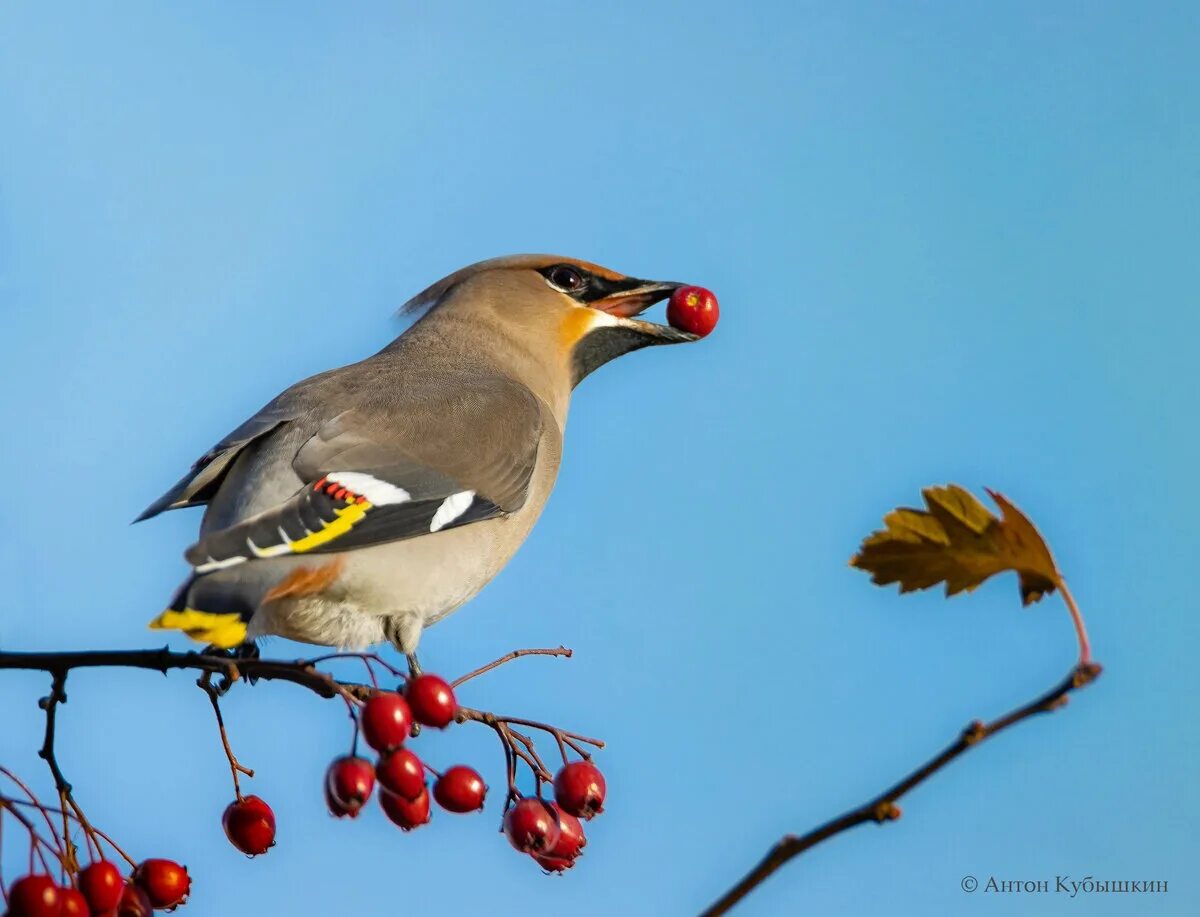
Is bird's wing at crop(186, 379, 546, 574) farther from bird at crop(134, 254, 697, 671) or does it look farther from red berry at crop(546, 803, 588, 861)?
red berry at crop(546, 803, 588, 861)

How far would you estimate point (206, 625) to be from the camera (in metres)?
3.08

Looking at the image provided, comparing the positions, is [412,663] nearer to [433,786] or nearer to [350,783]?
[433,786]

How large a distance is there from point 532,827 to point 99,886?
0.84 m

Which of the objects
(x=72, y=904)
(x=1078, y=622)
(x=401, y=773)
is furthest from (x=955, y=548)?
(x=72, y=904)

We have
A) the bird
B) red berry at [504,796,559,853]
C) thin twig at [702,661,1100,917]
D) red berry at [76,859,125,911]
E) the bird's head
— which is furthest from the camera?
the bird's head

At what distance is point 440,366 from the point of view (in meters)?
4.97

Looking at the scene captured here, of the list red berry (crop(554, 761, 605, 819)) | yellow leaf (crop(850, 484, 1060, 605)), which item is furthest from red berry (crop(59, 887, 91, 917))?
yellow leaf (crop(850, 484, 1060, 605))

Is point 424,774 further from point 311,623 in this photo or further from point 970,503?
point 970,503

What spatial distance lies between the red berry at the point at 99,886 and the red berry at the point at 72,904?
11 cm

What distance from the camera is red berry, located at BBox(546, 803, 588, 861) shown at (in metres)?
3.30

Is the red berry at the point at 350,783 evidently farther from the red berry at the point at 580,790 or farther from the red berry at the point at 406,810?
the red berry at the point at 580,790

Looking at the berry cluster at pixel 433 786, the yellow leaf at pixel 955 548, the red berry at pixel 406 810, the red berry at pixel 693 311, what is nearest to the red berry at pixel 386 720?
the berry cluster at pixel 433 786

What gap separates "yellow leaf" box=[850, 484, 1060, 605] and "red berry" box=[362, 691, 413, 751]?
1069 millimetres

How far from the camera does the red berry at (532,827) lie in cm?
324
